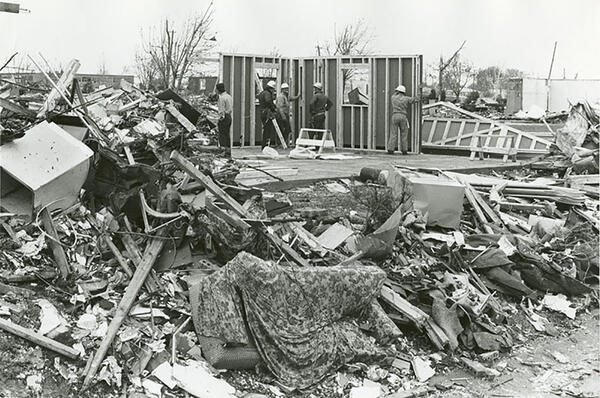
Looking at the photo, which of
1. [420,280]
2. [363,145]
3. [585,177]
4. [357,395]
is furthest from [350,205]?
[363,145]

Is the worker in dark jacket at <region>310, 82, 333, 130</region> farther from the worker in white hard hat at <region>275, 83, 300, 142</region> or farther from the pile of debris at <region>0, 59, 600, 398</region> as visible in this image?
the pile of debris at <region>0, 59, 600, 398</region>

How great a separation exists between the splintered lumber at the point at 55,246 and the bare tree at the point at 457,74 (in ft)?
140

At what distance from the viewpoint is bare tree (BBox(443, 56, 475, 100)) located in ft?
164

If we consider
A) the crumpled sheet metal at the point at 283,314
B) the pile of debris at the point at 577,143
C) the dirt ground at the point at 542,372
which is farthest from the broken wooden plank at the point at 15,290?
the pile of debris at the point at 577,143

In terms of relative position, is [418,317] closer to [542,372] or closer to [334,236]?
[542,372]

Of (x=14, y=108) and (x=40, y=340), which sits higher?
(x=14, y=108)

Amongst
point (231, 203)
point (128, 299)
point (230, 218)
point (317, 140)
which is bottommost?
point (128, 299)

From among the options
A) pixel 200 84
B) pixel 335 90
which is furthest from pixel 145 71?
pixel 335 90

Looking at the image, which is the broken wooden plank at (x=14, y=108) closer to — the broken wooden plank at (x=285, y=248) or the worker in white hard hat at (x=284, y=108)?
the broken wooden plank at (x=285, y=248)

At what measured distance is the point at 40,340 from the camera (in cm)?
612

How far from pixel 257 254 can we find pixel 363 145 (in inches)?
472

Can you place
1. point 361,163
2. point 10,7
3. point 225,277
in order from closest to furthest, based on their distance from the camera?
point 225,277 < point 10,7 < point 361,163

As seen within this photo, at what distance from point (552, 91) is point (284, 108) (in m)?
33.0

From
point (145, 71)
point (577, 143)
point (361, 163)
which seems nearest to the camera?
Answer: point (361, 163)
